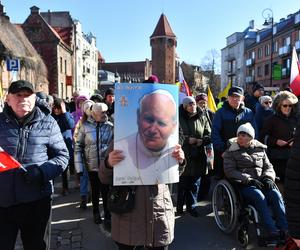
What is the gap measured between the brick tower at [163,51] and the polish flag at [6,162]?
61.7 meters

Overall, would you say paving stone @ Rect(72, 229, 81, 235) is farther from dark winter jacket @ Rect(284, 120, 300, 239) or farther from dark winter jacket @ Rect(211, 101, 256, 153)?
dark winter jacket @ Rect(284, 120, 300, 239)

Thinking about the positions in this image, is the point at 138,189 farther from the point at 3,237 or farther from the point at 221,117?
the point at 221,117

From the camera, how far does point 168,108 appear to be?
2754 millimetres

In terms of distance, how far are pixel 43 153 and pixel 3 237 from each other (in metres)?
0.77

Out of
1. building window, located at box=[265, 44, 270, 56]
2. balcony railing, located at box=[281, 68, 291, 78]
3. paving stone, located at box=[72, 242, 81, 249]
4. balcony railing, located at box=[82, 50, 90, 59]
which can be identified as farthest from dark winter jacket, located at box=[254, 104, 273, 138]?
building window, located at box=[265, 44, 270, 56]

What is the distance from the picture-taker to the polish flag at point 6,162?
2904mm

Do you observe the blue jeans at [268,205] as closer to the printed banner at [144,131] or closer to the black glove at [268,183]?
the black glove at [268,183]

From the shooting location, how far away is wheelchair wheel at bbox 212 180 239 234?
4.81 meters

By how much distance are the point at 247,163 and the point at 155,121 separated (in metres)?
2.69

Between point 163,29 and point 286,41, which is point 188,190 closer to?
point 286,41

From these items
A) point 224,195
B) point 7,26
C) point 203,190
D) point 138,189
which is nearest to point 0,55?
point 7,26

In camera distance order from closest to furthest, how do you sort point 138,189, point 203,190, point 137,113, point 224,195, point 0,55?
point 137,113 → point 138,189 → point 224,195 → point 203,190 → point 0,55

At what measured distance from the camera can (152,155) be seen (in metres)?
2.75

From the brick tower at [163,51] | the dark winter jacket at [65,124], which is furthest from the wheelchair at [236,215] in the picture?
the brick tower at [163,51]
